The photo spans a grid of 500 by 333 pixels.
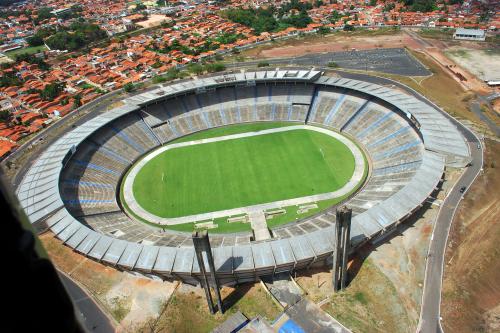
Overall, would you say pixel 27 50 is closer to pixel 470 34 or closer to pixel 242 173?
pixel 242 173

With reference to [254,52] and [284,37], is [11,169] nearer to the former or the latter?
[254,52]

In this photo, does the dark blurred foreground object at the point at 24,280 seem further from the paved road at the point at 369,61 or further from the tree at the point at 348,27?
the tree at the point at 348,27

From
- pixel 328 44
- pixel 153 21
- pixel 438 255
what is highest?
pixel 328 44

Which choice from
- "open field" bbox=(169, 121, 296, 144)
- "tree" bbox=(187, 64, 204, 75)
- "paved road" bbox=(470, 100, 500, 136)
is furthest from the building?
"tree" bbox=(187, 64, 204, 75)

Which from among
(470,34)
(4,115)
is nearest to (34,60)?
(4,115)

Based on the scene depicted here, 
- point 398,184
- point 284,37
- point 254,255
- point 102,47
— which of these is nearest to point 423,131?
point 398,184

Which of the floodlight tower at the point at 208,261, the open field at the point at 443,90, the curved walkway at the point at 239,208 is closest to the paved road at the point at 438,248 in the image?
the open field at the point at 443,90
